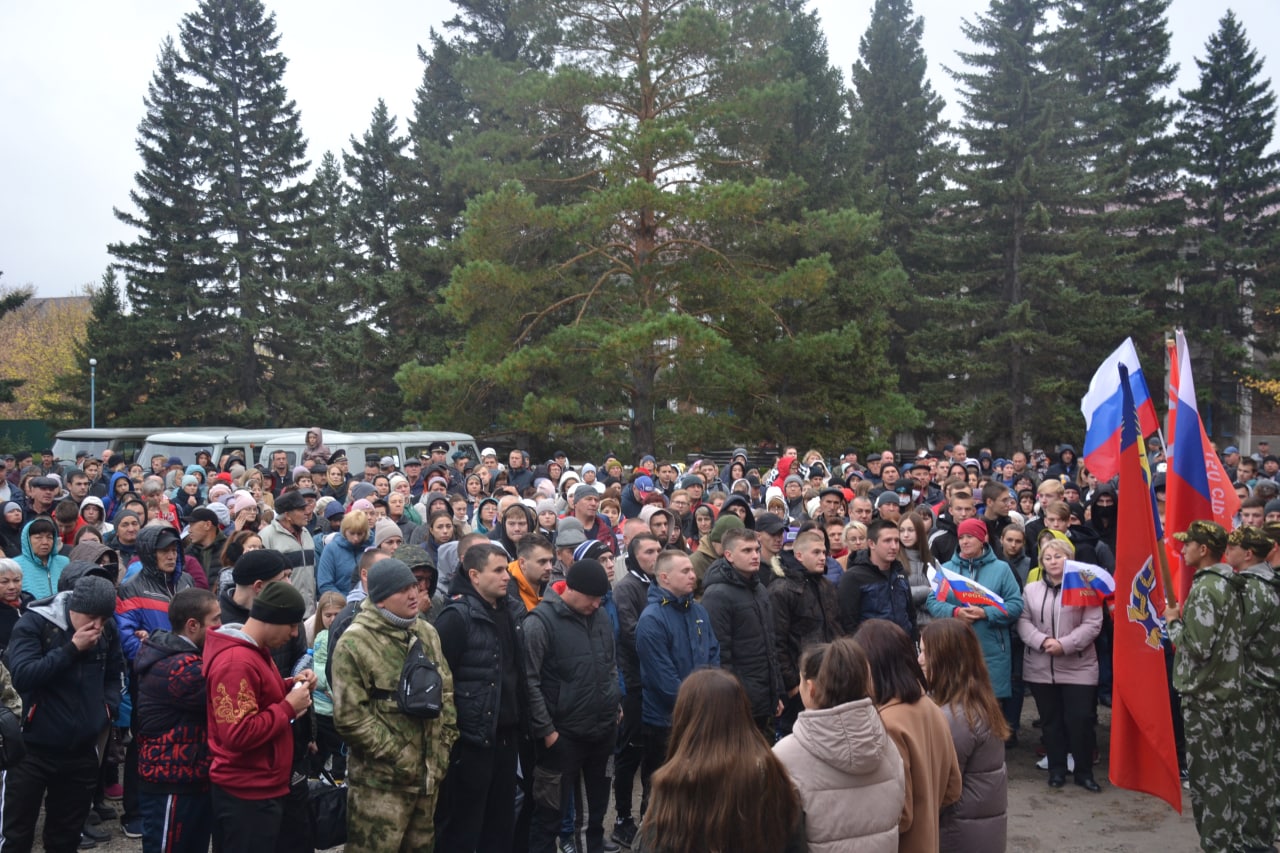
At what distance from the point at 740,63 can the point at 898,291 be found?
36.7 ft

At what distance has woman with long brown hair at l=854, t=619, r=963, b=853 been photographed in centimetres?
376

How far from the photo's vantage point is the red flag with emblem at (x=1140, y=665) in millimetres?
6383

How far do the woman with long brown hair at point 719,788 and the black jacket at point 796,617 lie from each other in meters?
3.52

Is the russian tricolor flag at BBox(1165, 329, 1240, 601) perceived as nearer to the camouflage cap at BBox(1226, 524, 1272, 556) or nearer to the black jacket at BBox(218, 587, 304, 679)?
the camouflage cap at BBox(1226, 524, 1272, 556)

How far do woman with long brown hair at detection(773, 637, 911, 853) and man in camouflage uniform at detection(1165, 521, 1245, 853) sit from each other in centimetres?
305

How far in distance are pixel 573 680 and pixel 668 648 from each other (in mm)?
729

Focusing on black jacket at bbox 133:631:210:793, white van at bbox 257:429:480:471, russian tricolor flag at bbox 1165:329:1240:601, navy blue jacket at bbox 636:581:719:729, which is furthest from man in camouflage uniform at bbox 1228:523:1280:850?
white van at bbox 257:429:480:471

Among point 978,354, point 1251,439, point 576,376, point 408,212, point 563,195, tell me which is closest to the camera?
point 576,376

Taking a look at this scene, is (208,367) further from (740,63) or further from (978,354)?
(978,354)

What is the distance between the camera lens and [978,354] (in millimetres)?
31344

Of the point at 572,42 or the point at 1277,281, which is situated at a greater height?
the point at 572,42

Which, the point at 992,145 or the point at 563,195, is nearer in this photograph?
the point at 563,195

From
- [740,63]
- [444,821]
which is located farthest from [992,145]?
[444,821]

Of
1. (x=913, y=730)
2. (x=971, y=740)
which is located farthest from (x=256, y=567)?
(x=971, y=740)
